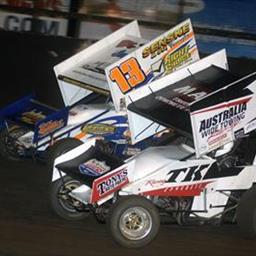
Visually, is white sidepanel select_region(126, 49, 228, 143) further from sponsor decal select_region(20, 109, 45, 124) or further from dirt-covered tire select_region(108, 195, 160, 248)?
sponsor decal select_region(20, 109, 45, 124)

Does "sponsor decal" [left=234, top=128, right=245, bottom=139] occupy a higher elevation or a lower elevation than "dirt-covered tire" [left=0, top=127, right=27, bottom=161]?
higher

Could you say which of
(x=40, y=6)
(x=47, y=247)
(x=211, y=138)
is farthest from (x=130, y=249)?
(x=40, y=6)

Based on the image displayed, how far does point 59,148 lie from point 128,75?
1194 mm

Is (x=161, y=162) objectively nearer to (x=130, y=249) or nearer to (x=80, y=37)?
(x=130, y=249)

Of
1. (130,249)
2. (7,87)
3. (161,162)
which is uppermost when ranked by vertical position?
(161,162)

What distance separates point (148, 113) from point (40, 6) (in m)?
5.35

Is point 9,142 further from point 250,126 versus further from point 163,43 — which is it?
point 250,126

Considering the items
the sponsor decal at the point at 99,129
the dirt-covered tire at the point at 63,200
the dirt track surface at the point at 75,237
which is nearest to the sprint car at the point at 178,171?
the dirt-covered tire at the point at 63,200

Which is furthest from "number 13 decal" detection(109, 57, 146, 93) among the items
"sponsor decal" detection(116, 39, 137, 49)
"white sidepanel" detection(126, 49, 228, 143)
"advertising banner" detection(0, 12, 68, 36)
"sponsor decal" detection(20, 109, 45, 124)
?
"advertising banner" detection(0, 12, 68, 36)

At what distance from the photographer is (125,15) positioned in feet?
41.2

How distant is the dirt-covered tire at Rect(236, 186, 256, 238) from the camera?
25.0 feet

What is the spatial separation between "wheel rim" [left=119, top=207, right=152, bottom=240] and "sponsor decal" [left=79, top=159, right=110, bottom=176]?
564 mm

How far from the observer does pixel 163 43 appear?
33.5 feet

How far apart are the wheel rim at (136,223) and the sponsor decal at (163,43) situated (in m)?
3.17
